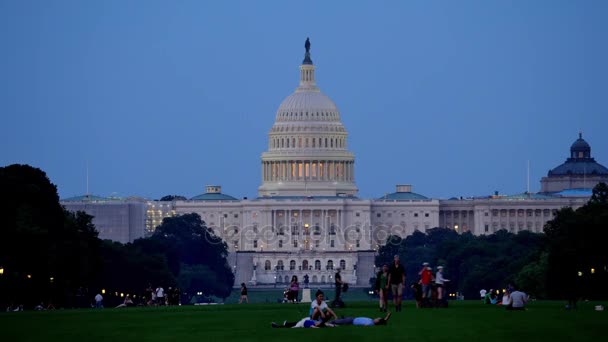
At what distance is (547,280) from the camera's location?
10706 centimetres

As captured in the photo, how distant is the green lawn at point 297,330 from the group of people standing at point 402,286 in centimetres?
75

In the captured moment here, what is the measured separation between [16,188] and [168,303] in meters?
18.0

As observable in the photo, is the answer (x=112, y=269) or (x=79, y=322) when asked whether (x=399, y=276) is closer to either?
(x=79, y=322)

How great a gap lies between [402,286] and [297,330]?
522 inches

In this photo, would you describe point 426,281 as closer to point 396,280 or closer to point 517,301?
point 396,280

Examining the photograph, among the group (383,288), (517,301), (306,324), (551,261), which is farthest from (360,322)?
(551,261)

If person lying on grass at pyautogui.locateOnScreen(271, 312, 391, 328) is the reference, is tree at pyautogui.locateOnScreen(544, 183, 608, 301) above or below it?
above

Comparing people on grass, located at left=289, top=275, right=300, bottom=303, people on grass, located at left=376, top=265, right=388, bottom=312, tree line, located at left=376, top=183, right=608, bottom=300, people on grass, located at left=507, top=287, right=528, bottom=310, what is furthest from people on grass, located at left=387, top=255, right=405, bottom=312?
people on grass, located at left=289, top=275, right=300, bottom=303

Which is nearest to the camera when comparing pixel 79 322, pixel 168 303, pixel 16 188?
pixel 79 322

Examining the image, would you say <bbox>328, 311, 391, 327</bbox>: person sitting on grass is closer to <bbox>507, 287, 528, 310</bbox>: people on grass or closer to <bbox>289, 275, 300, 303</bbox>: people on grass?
<bbox>507, 287, 528, 310</bbox>: people on grass

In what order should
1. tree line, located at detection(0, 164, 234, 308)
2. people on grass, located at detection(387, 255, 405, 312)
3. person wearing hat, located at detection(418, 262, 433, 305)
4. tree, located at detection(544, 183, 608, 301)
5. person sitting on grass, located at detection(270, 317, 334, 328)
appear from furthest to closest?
tree line, located at detection(0, 164, 234, 308), tree, located at detection(544, 183, 608, 301), person wearing hat, located at detection(418, 262, 433, 305), people on grass, located at detection(387, 255, 405, 312), person sitting on grass, located at detection(270, 317, 334, 328)

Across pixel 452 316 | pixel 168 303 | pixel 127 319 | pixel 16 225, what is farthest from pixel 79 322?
pixel 16 225

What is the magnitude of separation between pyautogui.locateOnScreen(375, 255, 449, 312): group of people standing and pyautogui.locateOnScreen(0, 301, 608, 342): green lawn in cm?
75

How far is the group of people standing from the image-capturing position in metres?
68.9
